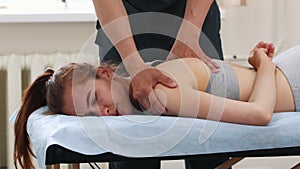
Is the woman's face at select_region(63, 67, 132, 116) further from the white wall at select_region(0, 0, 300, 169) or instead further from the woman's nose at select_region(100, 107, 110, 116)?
the white wall at select_region(0, 0, 300, 169)

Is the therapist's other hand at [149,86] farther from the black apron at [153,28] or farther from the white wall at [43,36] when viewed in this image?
the white wall at [43,36]

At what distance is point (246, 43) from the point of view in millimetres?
2527

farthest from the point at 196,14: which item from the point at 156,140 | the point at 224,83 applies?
the point at 156,140

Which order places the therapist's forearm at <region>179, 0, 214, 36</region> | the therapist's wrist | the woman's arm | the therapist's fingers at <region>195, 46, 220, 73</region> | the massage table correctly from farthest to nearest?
the therapist's forearm at <region>179, 0, 214, 36</region>
the therapist's fingers at <region>195, 46, 220, 73</region>
the therapist's wrist
the woman's arm
the massage table

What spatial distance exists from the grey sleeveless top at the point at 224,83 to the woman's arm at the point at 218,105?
10 centimetres

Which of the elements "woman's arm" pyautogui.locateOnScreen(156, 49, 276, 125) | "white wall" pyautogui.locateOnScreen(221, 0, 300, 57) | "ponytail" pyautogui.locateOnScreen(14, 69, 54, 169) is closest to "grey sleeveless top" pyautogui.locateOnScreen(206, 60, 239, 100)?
"woman's arm" pyautogui.locateOnScreen(156, 49, 276, 125)

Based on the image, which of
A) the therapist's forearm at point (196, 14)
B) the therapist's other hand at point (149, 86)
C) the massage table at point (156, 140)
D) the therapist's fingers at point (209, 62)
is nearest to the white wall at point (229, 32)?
the therapist's forearm at point (196, 14)

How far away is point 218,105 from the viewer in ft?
4.46

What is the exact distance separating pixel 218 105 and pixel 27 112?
52 centimetres

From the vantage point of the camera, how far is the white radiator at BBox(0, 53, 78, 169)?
2385mm

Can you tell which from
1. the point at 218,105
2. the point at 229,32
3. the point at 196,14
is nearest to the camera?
the point at 218,105

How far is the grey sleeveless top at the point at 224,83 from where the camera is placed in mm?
1514

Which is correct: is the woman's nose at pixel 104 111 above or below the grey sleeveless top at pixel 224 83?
below

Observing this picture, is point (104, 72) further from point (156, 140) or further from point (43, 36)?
point (43, 36)
